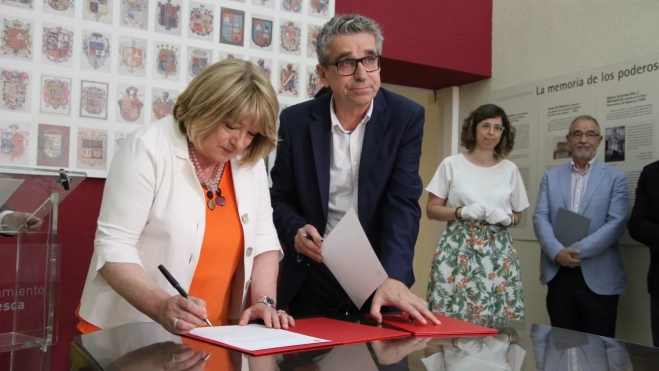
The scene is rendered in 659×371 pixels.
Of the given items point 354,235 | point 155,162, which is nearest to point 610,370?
point 354,235

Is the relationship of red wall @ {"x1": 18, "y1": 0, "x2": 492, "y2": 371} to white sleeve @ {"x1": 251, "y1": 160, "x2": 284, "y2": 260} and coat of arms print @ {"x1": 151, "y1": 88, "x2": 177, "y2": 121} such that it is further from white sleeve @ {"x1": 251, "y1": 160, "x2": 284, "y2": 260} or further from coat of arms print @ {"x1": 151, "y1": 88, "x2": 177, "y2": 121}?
white sleeve @ {"x1": 251, "y1": 160, "x2": 284, "y2": 260}

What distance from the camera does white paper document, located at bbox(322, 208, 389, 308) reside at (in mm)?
1538

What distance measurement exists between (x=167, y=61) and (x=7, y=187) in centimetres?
163

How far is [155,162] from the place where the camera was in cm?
148

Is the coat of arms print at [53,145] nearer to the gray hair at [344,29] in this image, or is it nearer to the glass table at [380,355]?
the gray hair at [344,29]

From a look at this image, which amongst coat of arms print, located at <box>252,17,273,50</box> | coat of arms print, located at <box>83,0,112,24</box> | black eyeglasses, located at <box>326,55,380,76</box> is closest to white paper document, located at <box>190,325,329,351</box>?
black eyeglasses, located at <box>326,55,380,76</box>

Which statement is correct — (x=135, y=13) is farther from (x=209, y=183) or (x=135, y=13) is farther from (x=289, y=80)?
(x=209, y=183)

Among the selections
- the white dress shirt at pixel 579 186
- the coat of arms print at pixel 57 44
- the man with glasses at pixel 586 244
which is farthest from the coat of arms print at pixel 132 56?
the white dress shirt at pixel 579 186

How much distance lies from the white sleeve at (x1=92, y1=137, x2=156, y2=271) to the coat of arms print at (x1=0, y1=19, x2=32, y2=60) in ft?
5.95

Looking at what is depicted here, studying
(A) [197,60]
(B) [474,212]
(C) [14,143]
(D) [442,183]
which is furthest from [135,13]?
(B) [474,212]

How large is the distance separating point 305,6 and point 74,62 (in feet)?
4.56

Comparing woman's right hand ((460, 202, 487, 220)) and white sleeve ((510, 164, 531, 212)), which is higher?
white sleeve ((510, 164, 531, 212))

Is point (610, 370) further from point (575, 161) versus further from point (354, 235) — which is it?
point (575, 161)

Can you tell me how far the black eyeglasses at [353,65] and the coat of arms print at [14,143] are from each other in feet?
5.88
